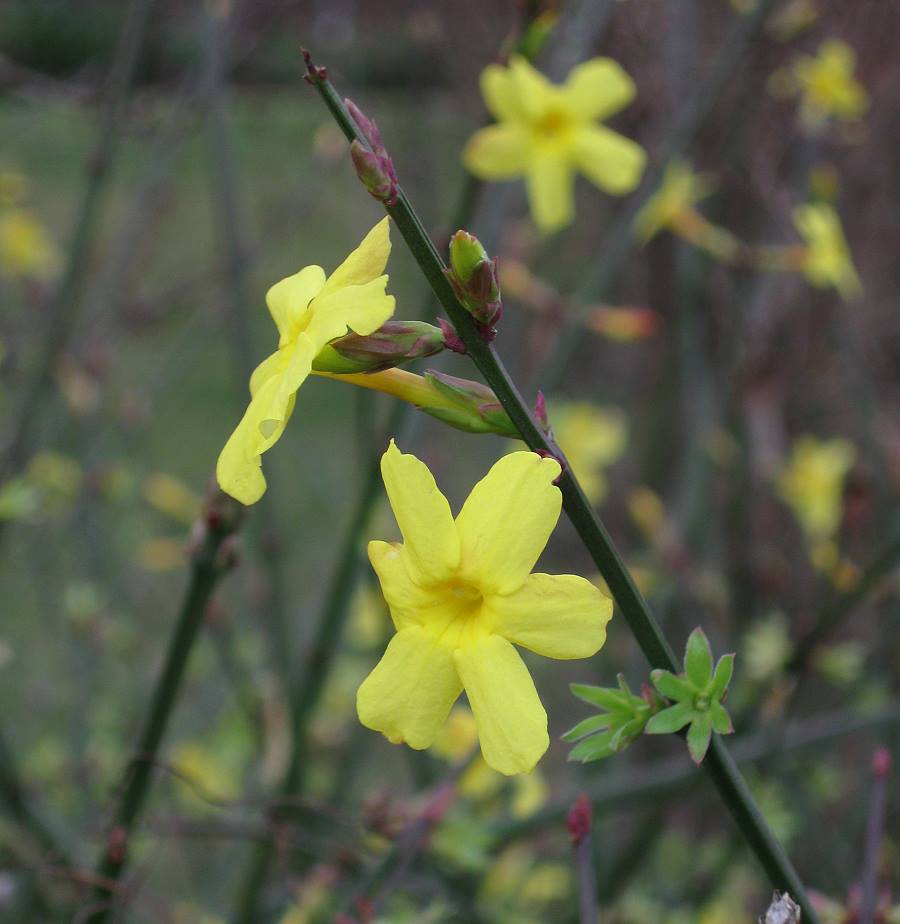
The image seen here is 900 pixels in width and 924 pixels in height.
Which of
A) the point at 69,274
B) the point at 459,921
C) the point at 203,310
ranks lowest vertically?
the point at 459,921

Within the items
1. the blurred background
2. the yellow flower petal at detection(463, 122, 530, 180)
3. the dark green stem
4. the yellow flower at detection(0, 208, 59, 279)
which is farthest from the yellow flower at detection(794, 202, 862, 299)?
the yellow flower at detection(0, 208, 59, 279)

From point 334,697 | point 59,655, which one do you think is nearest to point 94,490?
point 334,697

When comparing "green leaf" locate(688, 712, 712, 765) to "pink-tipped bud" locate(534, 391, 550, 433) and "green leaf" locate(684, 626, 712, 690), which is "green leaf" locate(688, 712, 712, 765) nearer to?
"green leaf" locate(684, 626, 712, 690)

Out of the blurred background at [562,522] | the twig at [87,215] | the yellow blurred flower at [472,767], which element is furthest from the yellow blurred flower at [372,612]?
the twig at [87,215]

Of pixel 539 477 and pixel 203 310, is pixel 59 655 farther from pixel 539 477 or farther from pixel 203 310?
pixel 539 477

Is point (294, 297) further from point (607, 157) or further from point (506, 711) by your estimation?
point (607, 157)
